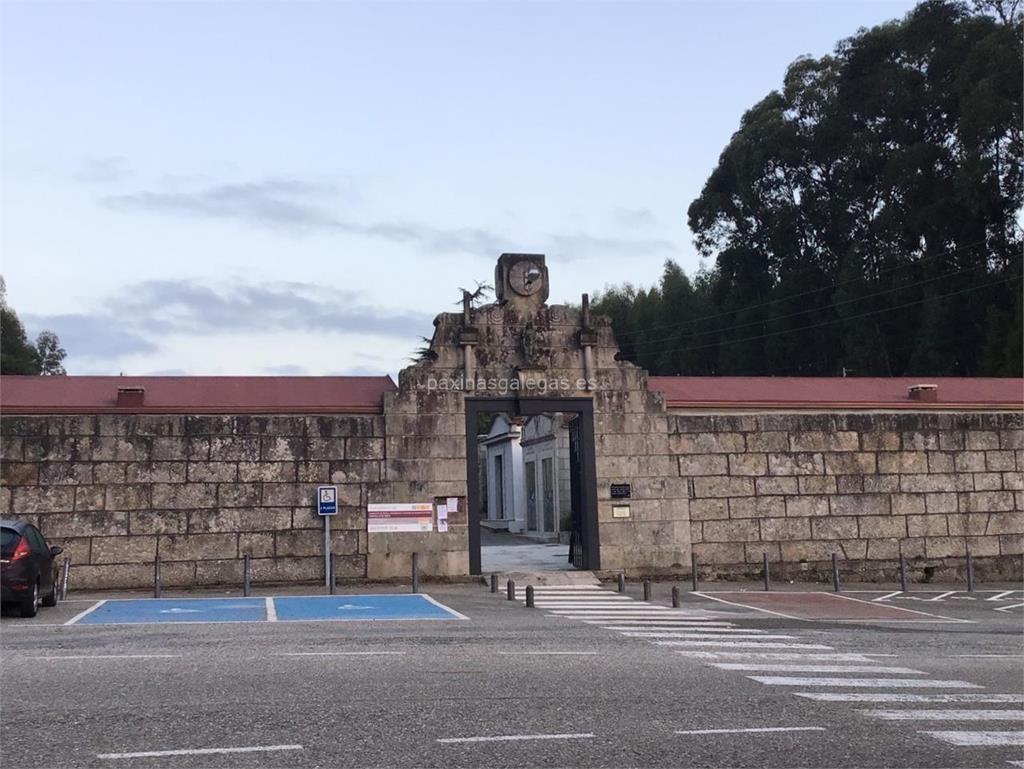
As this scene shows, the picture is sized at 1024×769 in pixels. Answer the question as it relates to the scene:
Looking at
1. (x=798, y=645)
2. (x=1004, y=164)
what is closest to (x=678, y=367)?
(x=1004, y=164)

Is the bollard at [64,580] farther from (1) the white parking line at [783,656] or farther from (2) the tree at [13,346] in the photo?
(2) the tree at [13,346]

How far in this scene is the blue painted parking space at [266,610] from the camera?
15570 mm

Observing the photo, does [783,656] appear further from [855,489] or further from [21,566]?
[855,489]

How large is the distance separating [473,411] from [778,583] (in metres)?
7.45

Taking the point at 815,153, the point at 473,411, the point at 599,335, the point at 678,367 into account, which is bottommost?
the point at 473,411

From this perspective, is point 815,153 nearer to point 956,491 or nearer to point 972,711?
point 956,491

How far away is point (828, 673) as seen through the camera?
10609mm

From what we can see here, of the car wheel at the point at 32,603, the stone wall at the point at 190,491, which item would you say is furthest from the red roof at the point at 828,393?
the car wheel at the point at 32,603

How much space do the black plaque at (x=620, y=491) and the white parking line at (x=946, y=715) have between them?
1409 cm

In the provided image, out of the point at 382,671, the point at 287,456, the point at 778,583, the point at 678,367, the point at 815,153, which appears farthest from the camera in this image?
the point at 678,367

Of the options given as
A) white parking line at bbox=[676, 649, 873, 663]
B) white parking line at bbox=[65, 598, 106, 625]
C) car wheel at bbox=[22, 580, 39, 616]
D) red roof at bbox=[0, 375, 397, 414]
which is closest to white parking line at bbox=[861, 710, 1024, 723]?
white parking line at bbox=[676, 649, 873, 663]

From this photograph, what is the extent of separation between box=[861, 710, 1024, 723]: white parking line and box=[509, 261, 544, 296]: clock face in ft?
50.0

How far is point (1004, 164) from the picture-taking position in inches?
1702

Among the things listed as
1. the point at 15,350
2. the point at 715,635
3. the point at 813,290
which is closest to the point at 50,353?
the point at 15,350
